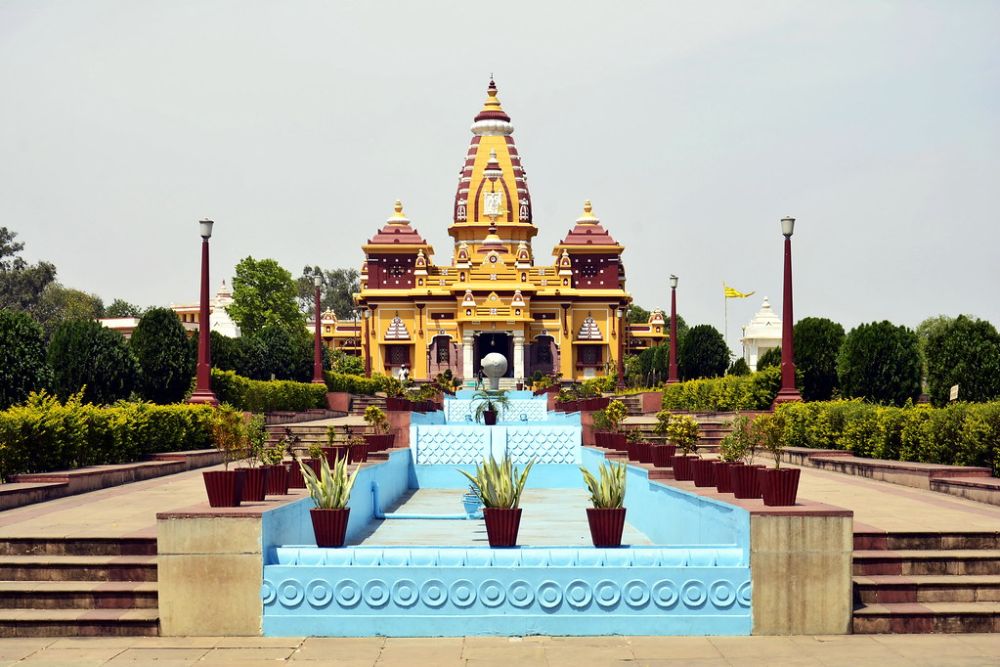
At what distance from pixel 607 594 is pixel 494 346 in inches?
→ 2616

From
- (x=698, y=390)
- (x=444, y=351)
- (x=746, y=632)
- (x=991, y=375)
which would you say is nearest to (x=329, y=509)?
(x=746, y=632)

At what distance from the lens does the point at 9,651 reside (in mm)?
9422

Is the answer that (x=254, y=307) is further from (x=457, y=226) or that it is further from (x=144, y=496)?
(x=144, y=496)

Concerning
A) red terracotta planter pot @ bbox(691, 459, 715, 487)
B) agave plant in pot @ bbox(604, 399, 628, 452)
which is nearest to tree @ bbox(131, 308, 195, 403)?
agave plant in pot @ bbox(604, 399, 628, 452)

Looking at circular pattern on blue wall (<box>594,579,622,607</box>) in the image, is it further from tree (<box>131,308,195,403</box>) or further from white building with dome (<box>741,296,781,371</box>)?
white building with dome (<box>741,296,781,371</box>)

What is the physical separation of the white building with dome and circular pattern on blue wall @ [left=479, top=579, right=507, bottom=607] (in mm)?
70810

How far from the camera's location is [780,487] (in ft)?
34.3

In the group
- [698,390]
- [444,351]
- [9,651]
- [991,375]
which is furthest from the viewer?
[444,351]

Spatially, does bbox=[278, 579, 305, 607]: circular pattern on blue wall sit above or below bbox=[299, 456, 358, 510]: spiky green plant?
below

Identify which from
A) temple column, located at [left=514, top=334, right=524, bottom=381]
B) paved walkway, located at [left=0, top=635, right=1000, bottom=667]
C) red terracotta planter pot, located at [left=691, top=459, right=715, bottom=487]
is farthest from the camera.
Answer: temple column, located at [left=514, top=334, right=524, bottom=381]

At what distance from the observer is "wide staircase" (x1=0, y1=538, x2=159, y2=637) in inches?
394

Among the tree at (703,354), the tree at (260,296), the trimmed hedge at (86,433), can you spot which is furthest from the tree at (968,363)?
the tree at (260,296)

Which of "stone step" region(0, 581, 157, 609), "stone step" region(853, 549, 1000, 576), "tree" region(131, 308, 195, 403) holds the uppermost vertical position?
"tree" region(131, 308, 195, 403)

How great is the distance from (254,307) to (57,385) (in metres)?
49.5
